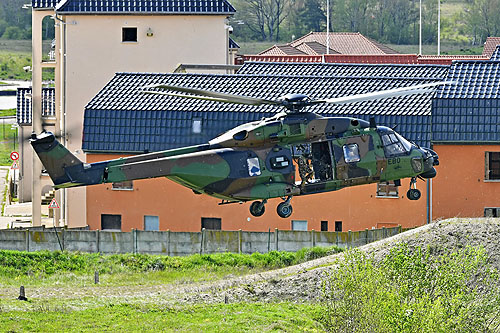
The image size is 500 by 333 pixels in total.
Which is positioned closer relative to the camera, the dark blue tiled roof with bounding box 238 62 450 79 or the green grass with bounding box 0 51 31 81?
the dark blue tiled roof with bounding box 238 62 450 79

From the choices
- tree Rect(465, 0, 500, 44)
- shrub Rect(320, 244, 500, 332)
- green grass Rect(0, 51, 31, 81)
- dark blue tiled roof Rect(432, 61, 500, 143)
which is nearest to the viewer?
shrub Rect(320, 244, 500, 332)

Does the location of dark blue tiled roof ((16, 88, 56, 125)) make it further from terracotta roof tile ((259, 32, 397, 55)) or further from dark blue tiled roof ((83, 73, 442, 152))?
terracotta roof tile ((259, 32, 397, 55))

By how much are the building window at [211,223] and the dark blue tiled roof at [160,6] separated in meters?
17.0

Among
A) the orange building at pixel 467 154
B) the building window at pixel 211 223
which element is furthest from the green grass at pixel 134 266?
the orange building at pixel 467 154

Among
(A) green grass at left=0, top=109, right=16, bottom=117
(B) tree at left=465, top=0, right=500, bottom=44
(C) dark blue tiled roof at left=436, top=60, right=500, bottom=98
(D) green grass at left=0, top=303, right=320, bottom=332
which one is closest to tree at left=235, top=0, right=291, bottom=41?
(B) tree at left=465, top=0, right=500, bottom=44

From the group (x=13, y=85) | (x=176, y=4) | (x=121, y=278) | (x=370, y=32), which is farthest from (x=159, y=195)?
(x=370, y=32)

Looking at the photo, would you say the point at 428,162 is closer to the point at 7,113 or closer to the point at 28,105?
the point at 28,105

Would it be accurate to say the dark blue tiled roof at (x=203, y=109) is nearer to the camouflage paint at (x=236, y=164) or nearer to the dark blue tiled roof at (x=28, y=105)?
the dark blue tiled roof at (x=28, y=105)

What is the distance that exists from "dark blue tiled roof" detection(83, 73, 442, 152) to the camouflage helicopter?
23.7 meters

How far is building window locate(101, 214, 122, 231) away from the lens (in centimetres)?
7081

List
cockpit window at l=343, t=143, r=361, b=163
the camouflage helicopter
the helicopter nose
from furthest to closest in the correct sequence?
the helicopter nose → cockpit window at l=343, t=143, r=361, b=163 → the camouflage helicopter

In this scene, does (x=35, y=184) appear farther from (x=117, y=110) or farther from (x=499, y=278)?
(x=499, y=278)

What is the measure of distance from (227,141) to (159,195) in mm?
26951

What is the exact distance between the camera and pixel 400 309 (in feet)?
162
